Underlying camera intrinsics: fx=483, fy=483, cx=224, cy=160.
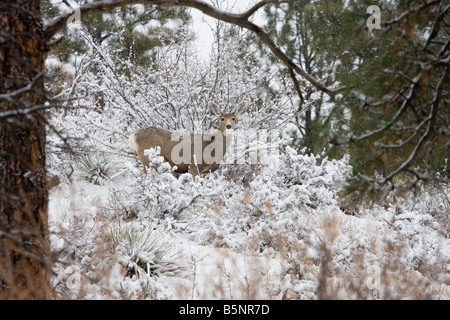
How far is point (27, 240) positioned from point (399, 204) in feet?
19.5

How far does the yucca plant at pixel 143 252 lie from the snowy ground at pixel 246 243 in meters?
0.01

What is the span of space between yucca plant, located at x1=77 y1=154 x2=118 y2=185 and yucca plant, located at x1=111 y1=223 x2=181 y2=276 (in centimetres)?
392

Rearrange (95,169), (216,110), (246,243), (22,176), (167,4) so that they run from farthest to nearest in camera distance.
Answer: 1. (216,110)
2. (95,169)
3. (246,243)
4. (167,4)
5. (22,176)

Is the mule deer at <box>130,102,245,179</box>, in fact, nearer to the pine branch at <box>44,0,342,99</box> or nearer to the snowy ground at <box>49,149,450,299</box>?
the snowy ground at <box>49,149,450,299</box>

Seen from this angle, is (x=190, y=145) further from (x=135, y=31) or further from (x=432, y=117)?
(x=135, y=31)

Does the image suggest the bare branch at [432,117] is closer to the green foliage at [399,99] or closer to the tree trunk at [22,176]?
the green foliage at [399,99]

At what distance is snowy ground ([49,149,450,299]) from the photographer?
4.29m

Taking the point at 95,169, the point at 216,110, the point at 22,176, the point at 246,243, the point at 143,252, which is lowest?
the point at 143,252

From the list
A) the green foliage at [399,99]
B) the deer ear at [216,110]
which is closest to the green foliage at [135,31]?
the deer ear at [216,110]

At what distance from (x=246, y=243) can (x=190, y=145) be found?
153 inches

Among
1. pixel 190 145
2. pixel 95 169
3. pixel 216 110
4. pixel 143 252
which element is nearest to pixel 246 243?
pixel 143 252

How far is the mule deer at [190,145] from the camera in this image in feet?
30.3

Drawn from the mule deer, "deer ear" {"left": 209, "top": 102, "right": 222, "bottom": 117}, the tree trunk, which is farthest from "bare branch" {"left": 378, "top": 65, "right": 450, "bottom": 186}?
"deer ear" {"left": 209, "top": 102, "right": 222, "bottom": 117}

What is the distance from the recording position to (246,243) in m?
6.01
